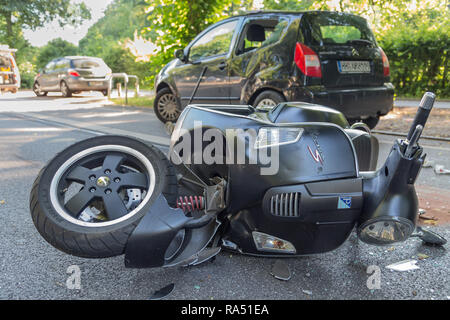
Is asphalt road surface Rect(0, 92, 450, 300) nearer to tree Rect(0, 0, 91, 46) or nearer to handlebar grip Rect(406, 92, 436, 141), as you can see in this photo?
handlebar grip Rect(406, 92, 436, 141)

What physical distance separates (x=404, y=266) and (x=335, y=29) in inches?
202

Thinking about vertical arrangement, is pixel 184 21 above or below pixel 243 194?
above

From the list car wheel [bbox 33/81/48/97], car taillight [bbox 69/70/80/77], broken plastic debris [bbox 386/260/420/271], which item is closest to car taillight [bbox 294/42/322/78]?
broken plastic debris [bbox 386/260/420/271]

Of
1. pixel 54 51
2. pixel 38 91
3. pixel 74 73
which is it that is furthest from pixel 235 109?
pixel 54 51

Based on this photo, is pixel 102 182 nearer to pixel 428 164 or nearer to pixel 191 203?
pixel 191 203

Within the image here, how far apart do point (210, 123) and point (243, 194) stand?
52 cm

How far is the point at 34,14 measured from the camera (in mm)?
31906

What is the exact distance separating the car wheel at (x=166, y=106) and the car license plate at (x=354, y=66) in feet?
12.3

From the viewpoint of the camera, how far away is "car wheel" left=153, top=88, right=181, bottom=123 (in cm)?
899

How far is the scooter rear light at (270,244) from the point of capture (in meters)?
2.38

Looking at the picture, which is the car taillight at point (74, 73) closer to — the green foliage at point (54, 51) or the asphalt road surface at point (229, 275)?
the asphalt road surface at point (229, 275)

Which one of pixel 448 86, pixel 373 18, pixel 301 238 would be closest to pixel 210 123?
pixel 301 238

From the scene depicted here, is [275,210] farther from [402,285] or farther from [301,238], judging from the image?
[402,285]

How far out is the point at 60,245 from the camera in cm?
226
